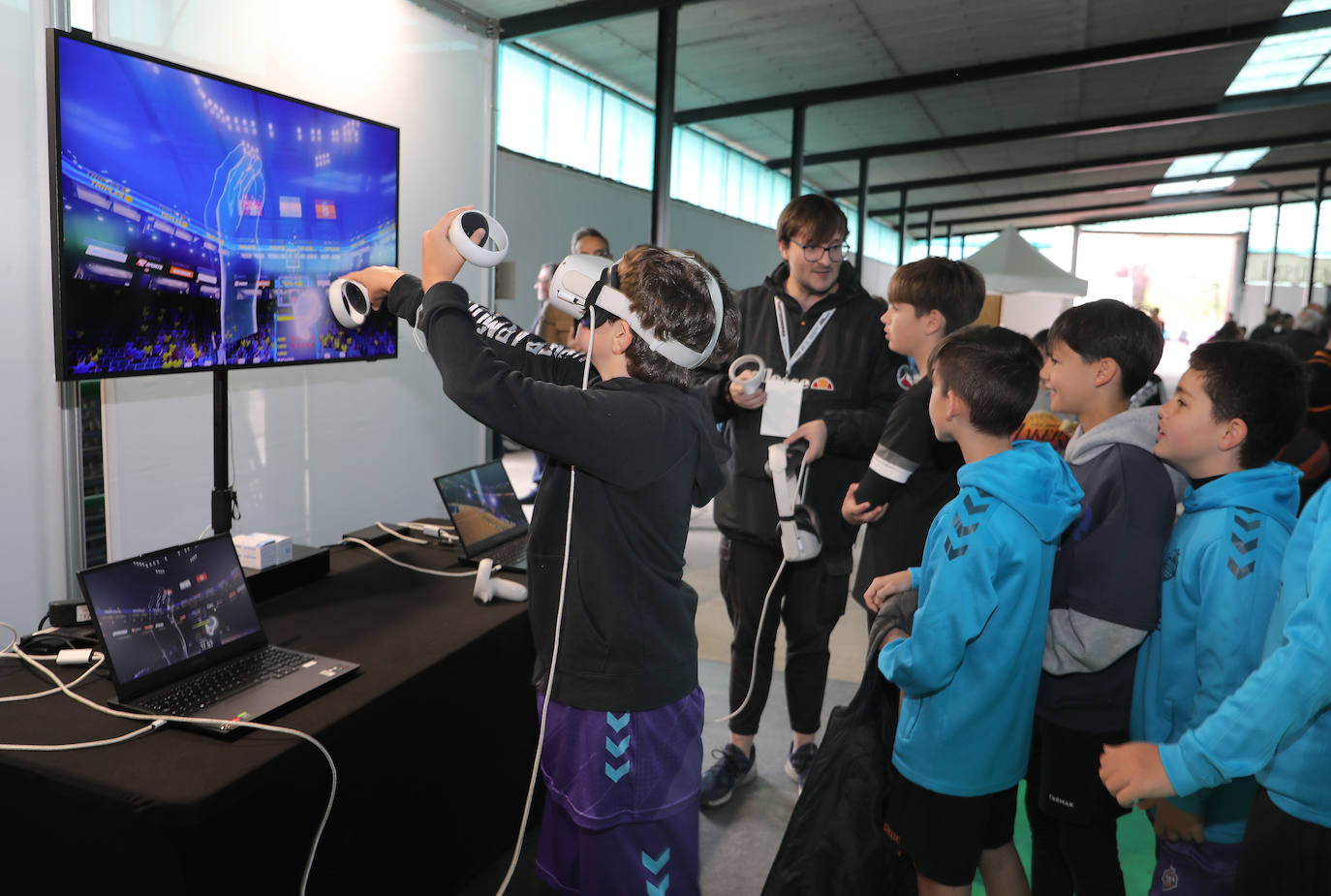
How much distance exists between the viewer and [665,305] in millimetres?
1344

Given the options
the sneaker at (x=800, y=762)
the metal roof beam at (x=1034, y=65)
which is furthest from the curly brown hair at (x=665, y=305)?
the metal roof beam at (x=1034, y=65)

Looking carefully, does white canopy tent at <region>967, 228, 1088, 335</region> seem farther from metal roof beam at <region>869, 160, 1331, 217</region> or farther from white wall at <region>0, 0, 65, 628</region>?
metal roof beam at <region>869, 160, 1331, 217</region>

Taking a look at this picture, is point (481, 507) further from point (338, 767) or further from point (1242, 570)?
point (1242, 570)

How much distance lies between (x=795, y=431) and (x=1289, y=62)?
997 cm

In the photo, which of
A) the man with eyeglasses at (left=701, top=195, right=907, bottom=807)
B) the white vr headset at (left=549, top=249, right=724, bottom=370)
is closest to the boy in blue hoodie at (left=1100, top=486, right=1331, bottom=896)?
the white vr headset at (left=549, top=249, right=724, bottom=370)

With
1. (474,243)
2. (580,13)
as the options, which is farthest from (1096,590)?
(580,13)

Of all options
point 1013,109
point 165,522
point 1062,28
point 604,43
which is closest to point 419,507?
point 165,522

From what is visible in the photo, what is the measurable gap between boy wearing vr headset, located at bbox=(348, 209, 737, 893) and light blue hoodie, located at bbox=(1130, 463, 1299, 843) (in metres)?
0.79

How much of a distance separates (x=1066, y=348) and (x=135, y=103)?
1874mm

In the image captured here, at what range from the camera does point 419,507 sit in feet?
13.1

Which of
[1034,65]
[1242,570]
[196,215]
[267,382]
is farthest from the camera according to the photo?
[1034,65]

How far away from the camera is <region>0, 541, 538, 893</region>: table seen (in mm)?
1189

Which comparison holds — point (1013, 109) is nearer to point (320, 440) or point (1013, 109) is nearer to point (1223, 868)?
point (320, 440)

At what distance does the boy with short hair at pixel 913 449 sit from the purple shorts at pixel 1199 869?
0.75m
